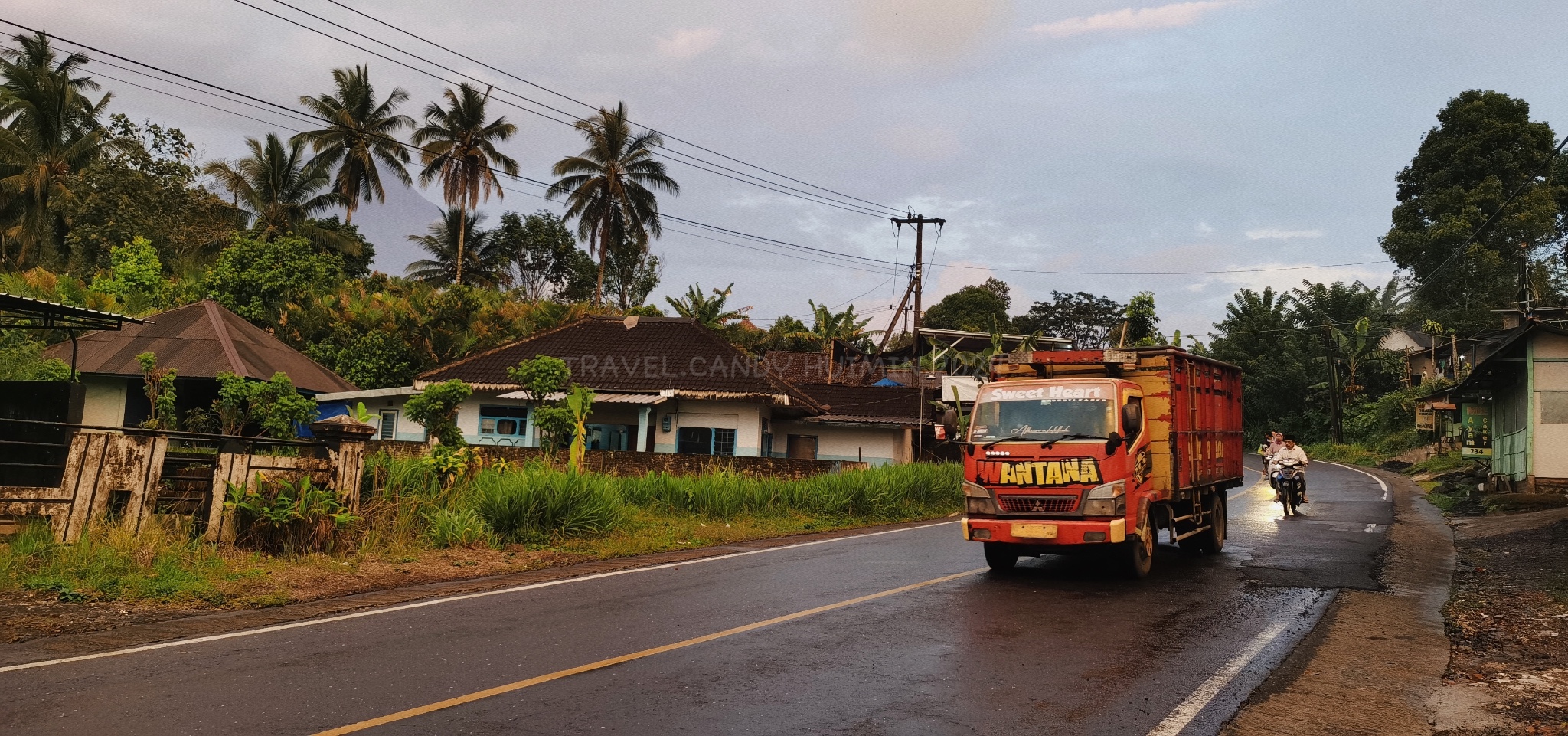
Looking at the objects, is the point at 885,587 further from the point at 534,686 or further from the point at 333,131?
the point at 333,131

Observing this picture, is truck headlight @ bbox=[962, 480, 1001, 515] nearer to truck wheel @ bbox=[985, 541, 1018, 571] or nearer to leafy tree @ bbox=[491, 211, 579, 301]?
truck wheel @ bbox=[985, 541, 1018, 571]

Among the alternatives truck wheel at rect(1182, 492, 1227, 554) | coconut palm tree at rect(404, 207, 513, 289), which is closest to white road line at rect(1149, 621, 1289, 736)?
truck wheel at rect(1182, 492, 1227, 554)

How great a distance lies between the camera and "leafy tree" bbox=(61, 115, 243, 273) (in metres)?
39.9

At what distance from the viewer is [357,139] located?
47.3m

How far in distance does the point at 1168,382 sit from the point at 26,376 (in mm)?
23210

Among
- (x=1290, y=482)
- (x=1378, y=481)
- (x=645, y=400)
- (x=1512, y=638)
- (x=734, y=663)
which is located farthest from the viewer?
(x=1378, y=481)

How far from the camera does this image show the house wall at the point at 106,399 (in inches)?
947

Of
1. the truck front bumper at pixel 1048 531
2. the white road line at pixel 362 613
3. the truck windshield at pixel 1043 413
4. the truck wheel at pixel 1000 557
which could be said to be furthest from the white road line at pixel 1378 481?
the white road line at pixel 362 613

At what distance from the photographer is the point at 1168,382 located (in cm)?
1215

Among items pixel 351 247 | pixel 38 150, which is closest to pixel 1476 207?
pixel 351 247

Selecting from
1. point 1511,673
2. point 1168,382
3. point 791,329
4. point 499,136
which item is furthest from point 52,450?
point 791,329

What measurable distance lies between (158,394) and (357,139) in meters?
29.4

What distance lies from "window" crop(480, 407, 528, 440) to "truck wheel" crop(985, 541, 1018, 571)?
69.8 feet

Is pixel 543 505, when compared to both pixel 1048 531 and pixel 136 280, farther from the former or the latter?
pixel 136 280
